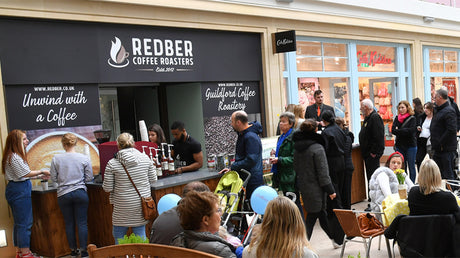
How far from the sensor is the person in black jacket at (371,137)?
8.00 metres

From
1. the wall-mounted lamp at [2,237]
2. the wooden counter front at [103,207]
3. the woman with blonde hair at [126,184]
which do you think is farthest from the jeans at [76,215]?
the wall-mounted lamp at [2,237]

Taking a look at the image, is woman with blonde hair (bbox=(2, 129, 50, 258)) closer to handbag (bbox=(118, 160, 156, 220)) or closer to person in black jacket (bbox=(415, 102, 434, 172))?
handbag (bbox=(118, 160, 156, 220))

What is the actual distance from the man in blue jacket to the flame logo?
2954mm

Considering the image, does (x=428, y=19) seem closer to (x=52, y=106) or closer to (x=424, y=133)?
(x=424, y=133)

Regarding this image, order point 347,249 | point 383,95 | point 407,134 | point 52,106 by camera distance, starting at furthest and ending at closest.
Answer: point 383,95, point 407,134, point 52,106, point 347,249

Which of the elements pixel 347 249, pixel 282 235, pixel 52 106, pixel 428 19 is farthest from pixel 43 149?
pixel 428 19

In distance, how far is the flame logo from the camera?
8.41 metres

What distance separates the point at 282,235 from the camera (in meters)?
3.20

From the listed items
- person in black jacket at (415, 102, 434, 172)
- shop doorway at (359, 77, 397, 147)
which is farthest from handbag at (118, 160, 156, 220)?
shop doorway at (359, 77, 397, 147)

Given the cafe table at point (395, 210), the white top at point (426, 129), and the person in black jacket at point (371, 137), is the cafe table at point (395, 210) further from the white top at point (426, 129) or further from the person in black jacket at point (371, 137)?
the white top at point (426, 129)

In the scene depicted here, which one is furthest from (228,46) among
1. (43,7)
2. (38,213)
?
(38,213)

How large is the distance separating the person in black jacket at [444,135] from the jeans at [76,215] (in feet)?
19.4

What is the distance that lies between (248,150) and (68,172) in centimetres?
237

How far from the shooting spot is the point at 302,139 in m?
6.04
